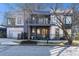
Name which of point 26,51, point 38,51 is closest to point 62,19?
point 38,51

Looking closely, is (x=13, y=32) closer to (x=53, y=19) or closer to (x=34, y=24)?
(x=34, y=24)

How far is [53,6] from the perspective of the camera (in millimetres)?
4102

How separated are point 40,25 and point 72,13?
2.00ft

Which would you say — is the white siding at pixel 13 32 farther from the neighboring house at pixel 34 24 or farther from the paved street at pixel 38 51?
the paved street at pixel 38 51

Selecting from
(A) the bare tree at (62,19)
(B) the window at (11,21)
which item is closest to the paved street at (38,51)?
(A) the bare tree at (62,19)

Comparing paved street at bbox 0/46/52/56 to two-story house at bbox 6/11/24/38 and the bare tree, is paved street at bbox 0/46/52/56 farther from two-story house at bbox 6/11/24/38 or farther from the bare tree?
the bare tree

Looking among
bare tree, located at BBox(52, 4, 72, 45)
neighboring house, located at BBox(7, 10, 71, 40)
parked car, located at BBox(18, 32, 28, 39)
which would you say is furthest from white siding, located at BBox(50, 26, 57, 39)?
parked car, located at BBox(18, 32, 28, 39)

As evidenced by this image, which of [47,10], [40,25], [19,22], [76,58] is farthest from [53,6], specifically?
[76,58]

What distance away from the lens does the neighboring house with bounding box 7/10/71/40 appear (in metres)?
4.15

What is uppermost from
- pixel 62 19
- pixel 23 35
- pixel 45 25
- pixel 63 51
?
pixel 62 19

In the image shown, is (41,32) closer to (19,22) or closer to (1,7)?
(19,22)

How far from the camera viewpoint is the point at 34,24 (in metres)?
4.16

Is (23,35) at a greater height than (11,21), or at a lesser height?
lesser

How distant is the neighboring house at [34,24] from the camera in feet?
13.6
